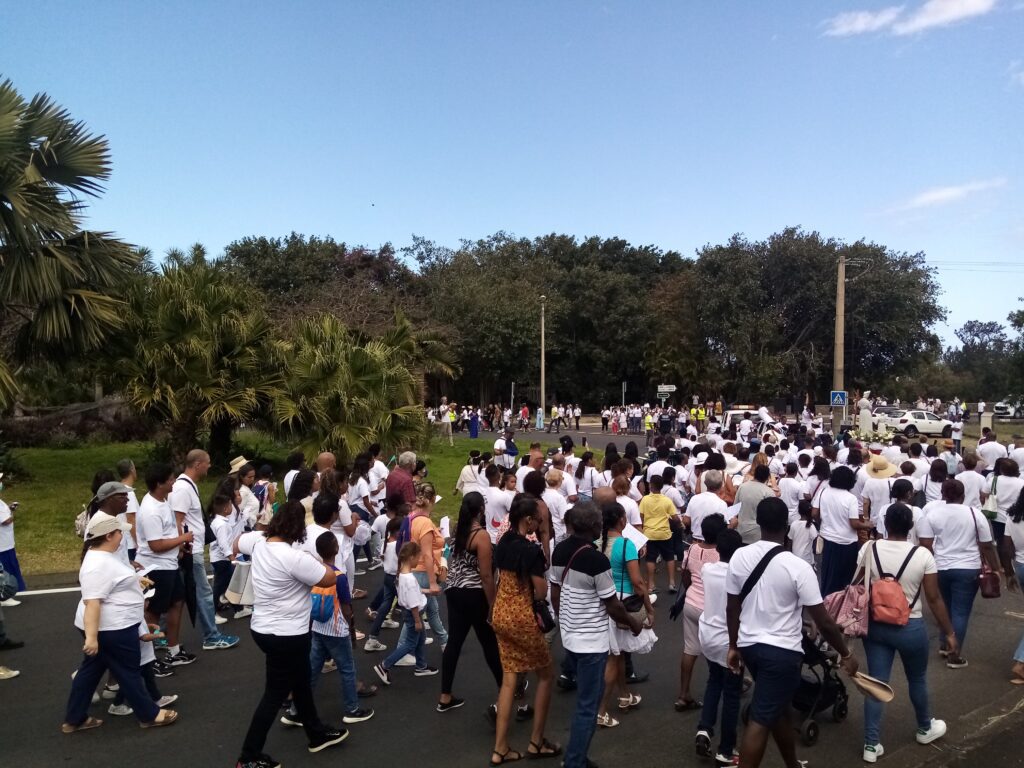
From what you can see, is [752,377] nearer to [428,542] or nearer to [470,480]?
[470,480]

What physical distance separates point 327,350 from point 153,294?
349 centimetres

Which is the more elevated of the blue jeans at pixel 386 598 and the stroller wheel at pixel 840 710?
the blue jeans at pixel 386 598

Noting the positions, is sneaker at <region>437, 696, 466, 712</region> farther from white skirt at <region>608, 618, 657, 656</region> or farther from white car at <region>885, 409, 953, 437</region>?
white car at <region>885, 409, 953, 437</region>

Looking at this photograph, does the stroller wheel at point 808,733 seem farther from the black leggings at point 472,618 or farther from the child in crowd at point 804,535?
the child in crowd at point 804,535

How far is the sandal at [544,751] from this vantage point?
17.1 ft

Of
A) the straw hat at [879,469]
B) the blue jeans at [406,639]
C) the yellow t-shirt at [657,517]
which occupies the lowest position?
the blue jeans at [406,639]

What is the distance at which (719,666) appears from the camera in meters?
5.32

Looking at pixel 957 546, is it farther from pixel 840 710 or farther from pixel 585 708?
pixel 585 708

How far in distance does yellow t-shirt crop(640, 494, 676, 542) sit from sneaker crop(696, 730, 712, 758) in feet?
12.0

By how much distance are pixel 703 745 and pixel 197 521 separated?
4.35m

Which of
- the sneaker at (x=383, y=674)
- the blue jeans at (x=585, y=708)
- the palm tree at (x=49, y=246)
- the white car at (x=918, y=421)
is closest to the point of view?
the blue jeans at (x=585, y=708)

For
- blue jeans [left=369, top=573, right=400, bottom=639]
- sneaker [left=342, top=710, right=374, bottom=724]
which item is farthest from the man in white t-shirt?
blue jeans [left=369, top=573, right=400, bottom=639]

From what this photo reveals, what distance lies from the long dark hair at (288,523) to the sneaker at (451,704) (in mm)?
1926

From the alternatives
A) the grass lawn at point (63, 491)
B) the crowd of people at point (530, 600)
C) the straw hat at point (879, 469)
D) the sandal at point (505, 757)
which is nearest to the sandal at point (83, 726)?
the crowd of people at point (530, 600)
